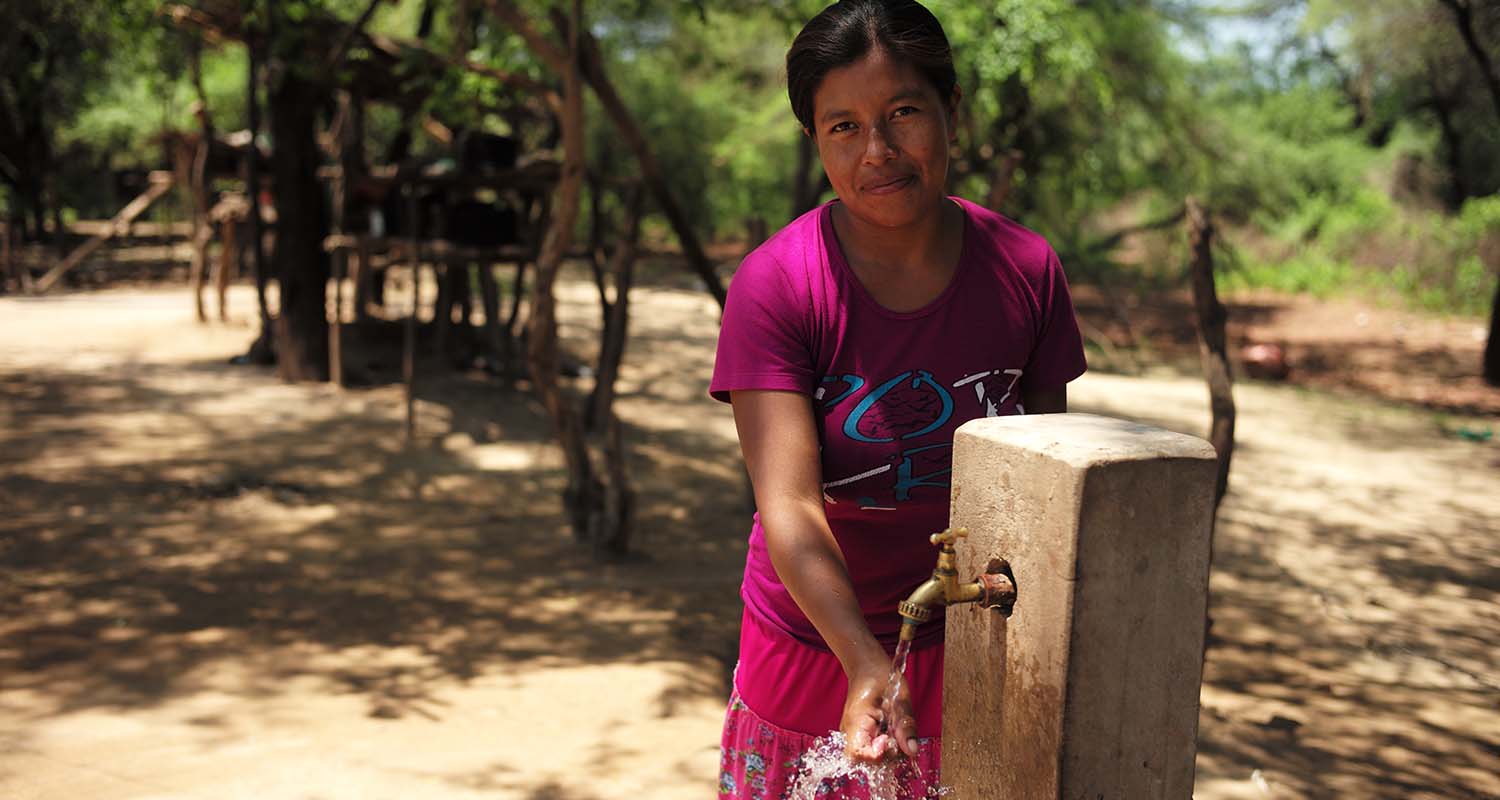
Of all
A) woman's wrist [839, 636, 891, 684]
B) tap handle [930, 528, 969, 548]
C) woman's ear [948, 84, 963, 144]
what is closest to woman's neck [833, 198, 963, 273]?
woman's ear [948, 84, 963, 144]

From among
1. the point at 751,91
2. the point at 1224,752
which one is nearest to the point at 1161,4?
the point at 751,91

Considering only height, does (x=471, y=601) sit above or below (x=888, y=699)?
below

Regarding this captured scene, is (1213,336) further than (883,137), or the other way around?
(1213,336)

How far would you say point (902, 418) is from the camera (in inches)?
62.4

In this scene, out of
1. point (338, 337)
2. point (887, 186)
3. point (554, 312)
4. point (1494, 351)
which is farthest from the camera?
point (1494, 351)

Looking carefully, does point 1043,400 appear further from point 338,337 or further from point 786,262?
point 338,337

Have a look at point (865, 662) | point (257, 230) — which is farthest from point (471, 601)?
point (257, 230)

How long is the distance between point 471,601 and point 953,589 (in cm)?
433

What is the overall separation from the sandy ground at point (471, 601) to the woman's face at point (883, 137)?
2448mm

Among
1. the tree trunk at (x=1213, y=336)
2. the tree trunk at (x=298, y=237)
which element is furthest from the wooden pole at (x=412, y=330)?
the tree trunk at (x=1213, y=336)

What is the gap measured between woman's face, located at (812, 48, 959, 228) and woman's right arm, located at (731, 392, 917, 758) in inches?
10.8

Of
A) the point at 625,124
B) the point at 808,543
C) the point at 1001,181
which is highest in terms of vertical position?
the point at 625,124

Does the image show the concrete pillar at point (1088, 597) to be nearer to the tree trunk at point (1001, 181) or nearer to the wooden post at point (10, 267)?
the tree trunk at point (1001, 181)

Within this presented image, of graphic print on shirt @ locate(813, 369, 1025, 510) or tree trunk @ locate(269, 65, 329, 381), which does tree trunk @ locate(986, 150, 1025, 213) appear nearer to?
graphic print on shirt @ locate(813, 369, 1025, 510)
